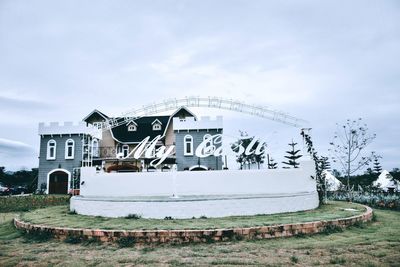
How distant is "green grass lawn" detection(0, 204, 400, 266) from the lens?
679cm

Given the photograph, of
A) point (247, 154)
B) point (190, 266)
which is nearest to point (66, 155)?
point (247, 154)

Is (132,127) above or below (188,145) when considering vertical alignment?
above

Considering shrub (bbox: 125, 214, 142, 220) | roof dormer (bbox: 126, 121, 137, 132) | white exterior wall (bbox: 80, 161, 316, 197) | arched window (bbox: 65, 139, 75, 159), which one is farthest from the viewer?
roof dormer (bbox: 126, 121, 137, 132)

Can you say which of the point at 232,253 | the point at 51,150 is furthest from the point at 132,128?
the point at 232,253

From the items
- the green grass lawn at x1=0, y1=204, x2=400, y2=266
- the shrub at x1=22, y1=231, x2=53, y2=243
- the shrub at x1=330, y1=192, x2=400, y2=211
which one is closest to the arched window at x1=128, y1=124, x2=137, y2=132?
the shrub at x1=330, y1=192, x2=400, y2=211

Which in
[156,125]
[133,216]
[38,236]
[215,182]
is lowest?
[38,236]

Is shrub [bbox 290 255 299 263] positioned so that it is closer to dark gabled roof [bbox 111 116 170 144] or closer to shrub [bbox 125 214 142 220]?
shrub [bbox 125 214 142 220]

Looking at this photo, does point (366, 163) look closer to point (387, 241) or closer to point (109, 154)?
point (387, 241)

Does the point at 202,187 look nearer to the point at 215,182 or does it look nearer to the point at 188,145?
the point at 215,182

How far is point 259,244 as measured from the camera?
26.8ft

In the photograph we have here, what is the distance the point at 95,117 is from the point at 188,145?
11.1 meters

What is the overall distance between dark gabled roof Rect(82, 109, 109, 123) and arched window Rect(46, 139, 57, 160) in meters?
4.08

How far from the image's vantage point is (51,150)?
29.7 metres

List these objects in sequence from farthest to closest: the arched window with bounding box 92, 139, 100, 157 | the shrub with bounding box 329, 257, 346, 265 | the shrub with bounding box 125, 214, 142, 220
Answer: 1. the arched window with bounding box 92, 139, 100, 157
2. the shrub with bounding box 125, 214, 142, 220
3. the shrub with bounding box 329, 257, 346, 265
